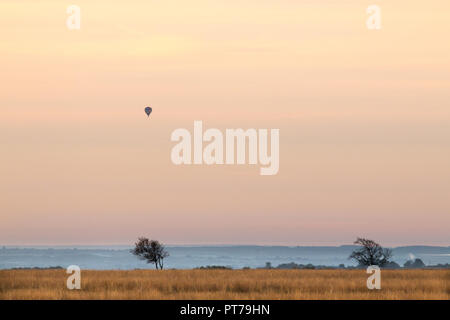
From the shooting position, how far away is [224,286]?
42.0 m

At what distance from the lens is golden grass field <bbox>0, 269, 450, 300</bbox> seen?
124 feet

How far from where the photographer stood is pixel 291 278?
4731 centimetres

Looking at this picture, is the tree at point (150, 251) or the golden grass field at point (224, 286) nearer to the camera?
the golden grass field at point (224, 286)

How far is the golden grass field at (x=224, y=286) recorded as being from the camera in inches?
1484

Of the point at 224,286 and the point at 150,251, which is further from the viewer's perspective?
the point at 150,251

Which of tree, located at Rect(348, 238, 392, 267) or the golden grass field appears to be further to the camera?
tree, located at Rect(348, 238, 392, 267)

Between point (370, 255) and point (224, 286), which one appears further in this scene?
point (370, 255)

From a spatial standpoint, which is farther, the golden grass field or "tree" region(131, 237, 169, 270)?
"tree" region(131, 237, 169, 270)

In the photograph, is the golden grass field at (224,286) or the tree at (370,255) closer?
the golden grass field at (224,286)
